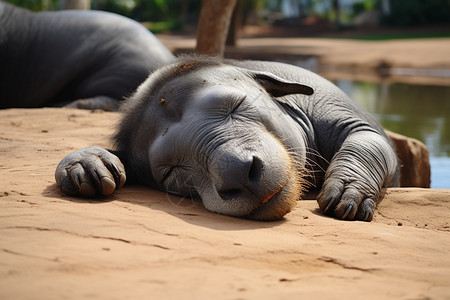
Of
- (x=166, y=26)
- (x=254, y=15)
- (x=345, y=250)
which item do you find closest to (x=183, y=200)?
(x=345, y=250)

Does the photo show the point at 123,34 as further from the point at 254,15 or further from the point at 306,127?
the point at 254,15

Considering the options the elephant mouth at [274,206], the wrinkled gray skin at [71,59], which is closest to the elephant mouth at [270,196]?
the elephant mouth at [274,206]

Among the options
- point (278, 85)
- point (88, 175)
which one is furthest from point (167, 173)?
point (278, 85)

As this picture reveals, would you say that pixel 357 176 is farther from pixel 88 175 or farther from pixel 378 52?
pixel 378 52

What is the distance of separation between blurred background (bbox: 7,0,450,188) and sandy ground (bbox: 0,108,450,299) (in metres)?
3.99

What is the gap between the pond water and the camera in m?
8.81

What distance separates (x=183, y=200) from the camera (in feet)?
14.4

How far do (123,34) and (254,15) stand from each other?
2282 inches

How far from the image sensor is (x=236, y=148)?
3910 mm

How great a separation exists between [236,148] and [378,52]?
2408cm

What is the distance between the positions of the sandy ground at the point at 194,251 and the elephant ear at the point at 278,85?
96cm

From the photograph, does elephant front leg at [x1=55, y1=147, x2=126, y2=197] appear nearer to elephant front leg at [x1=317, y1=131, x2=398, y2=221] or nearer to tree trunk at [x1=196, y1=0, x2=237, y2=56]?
elephant front leg at [x1=317, y1=131, x2=398, y2=221]

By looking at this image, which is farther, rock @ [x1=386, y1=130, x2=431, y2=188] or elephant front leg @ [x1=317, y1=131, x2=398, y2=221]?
rock @ [x1=386, y1=130, x2=431, y2=188]

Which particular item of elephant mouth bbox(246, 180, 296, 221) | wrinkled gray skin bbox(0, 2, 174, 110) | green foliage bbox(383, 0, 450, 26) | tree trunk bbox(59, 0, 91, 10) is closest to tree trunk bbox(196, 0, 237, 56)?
wrinkled gray skin bbox(0, 2, 174, 110)
